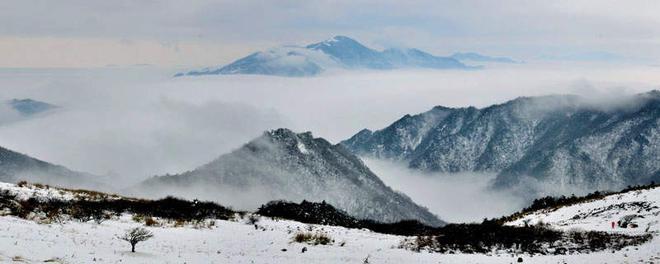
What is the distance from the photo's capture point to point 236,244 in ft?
151

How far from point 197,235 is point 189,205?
715 inches

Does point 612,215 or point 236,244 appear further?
point 612,215

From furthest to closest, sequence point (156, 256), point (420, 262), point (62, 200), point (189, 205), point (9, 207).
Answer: point (189, 205)
point (62, 200)
point (9, 207)
point (420, 262)
point (156, 256)

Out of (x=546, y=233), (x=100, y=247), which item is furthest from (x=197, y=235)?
(x=546, y=233)

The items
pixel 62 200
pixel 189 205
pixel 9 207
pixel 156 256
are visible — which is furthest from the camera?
pixel 189 205

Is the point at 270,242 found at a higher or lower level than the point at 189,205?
lower

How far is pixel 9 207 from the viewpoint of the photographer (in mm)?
47312

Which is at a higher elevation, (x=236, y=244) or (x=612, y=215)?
(x=612, y=215)

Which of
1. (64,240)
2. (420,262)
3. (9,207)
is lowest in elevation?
(420,262)

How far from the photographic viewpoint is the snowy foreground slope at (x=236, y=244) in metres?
36.0

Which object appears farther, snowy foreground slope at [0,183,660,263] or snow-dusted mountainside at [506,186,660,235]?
snow-dusted mountainside at [506,186,660,235]

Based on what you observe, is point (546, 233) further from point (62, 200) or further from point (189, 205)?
point (62, 200)

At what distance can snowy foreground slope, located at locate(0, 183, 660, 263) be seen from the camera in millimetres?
35969

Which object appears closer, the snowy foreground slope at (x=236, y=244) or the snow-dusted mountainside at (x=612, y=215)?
the snowy foreground slope at (x=236, y=244)
